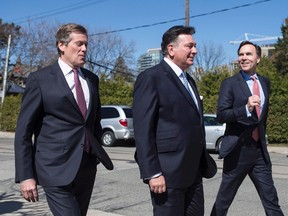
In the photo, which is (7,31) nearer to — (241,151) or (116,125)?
(116,125)

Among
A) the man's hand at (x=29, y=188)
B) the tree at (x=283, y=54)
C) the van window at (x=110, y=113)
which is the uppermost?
the tree at (x=283, y=54)

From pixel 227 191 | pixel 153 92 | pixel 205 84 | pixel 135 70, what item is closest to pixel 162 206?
pixel 153 92

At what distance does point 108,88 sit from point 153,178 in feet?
71.9

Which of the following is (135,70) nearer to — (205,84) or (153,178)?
(205,84)

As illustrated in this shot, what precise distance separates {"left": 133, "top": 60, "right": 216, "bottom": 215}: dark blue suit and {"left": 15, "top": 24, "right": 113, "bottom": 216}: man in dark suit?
38cm

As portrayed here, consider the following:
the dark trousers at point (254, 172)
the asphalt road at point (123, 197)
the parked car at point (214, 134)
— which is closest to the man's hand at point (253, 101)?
the dark trousers at point (254, 172)

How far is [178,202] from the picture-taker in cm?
337

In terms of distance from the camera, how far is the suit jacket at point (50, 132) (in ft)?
10.8

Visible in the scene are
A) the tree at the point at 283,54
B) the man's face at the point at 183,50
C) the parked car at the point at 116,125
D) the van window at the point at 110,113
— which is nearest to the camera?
the man's face at the point at 183,50

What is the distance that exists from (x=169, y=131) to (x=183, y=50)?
2.00 feet

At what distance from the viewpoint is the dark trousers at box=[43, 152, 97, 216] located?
326 centimetres

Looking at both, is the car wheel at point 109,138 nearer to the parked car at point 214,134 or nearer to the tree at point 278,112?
the parked car at point 214,134

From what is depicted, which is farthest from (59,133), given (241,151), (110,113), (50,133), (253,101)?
(110,113)

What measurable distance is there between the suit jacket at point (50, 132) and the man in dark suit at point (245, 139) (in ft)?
5.54
